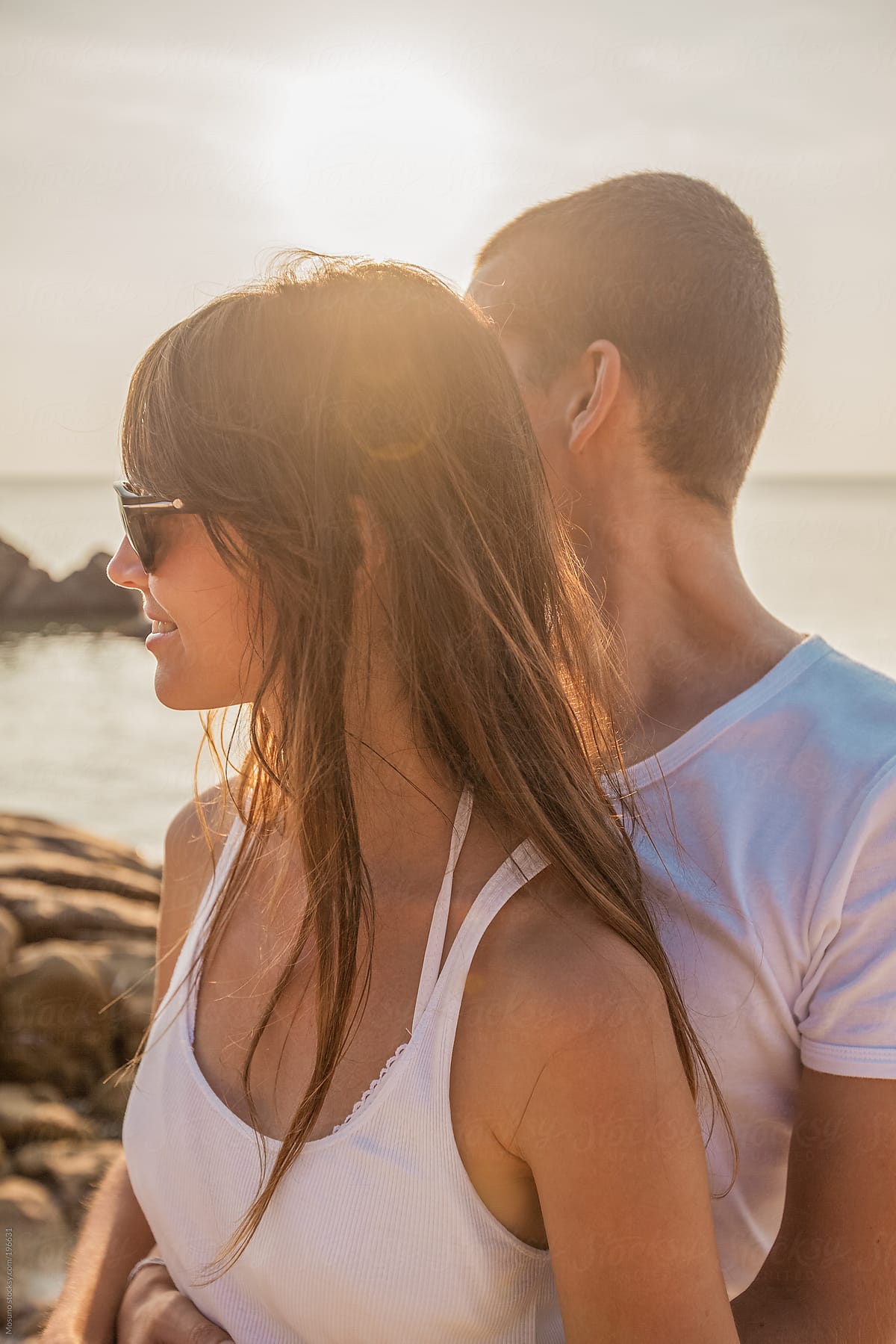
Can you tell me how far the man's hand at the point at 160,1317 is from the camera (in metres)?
1.55

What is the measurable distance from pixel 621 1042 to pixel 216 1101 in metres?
0.62

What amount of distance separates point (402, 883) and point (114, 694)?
612 inches

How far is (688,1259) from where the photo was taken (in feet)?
4.16

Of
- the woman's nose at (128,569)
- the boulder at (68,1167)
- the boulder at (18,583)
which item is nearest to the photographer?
the woman's nose at (128,569)

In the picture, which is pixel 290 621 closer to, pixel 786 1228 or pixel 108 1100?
pixel 786 1228

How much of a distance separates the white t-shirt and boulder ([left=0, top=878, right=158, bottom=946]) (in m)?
4.35

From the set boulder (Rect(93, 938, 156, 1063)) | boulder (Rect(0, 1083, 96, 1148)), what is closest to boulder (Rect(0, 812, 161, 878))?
boulder (Rect(93, 938, 156, 1063))

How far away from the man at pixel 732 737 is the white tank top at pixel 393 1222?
0.41m

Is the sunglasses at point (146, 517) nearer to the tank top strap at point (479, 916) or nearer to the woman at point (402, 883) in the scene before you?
the woman at point (402, 883)

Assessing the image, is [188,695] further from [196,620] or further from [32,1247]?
[32,1247]

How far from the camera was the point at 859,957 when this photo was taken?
5.32 feet

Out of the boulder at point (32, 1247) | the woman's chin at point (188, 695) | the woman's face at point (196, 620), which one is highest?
the woman's face at point (196, 620)

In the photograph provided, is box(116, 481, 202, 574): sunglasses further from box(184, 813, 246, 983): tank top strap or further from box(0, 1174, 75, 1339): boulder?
box(0, 1174, 75, 1339): boulder

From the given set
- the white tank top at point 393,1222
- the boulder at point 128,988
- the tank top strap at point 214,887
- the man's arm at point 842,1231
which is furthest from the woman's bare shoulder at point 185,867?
the boulder at point 128,988
